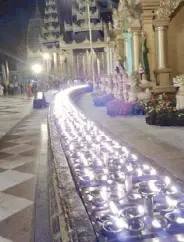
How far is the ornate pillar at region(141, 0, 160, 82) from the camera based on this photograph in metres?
12.0

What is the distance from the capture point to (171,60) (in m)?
12.4

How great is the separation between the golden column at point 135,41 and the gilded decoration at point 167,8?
1.53 metres

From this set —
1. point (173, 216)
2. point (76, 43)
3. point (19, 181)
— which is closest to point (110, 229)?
point (173, 216)

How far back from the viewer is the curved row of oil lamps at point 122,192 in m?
1.71

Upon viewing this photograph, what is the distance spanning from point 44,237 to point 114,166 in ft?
2.72

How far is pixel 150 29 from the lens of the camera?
40.7 ft

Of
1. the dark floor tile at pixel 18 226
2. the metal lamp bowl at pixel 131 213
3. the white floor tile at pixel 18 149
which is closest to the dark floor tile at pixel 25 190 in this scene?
the dark floor tile at pixel 18 226

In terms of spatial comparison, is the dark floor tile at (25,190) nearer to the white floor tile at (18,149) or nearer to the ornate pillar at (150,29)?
the white floor tile at (18,149)

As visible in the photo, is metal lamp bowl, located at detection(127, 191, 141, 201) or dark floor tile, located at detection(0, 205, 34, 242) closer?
metal lamp bowl, located at detection(127, 191, 141, 201)

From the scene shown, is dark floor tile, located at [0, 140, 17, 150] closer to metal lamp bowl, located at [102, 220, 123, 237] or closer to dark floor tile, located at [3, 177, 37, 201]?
dark floor tile, located at [3, 177, 37, 201]

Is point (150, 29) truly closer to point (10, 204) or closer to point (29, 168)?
point (29, 168)

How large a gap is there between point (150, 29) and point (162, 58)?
1.27 meters

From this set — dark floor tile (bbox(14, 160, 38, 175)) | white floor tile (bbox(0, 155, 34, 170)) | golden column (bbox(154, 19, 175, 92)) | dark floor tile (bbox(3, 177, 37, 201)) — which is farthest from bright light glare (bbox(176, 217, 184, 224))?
golden column (bbox(154, 19, 175, 92))

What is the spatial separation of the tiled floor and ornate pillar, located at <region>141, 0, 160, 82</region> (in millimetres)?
5814
